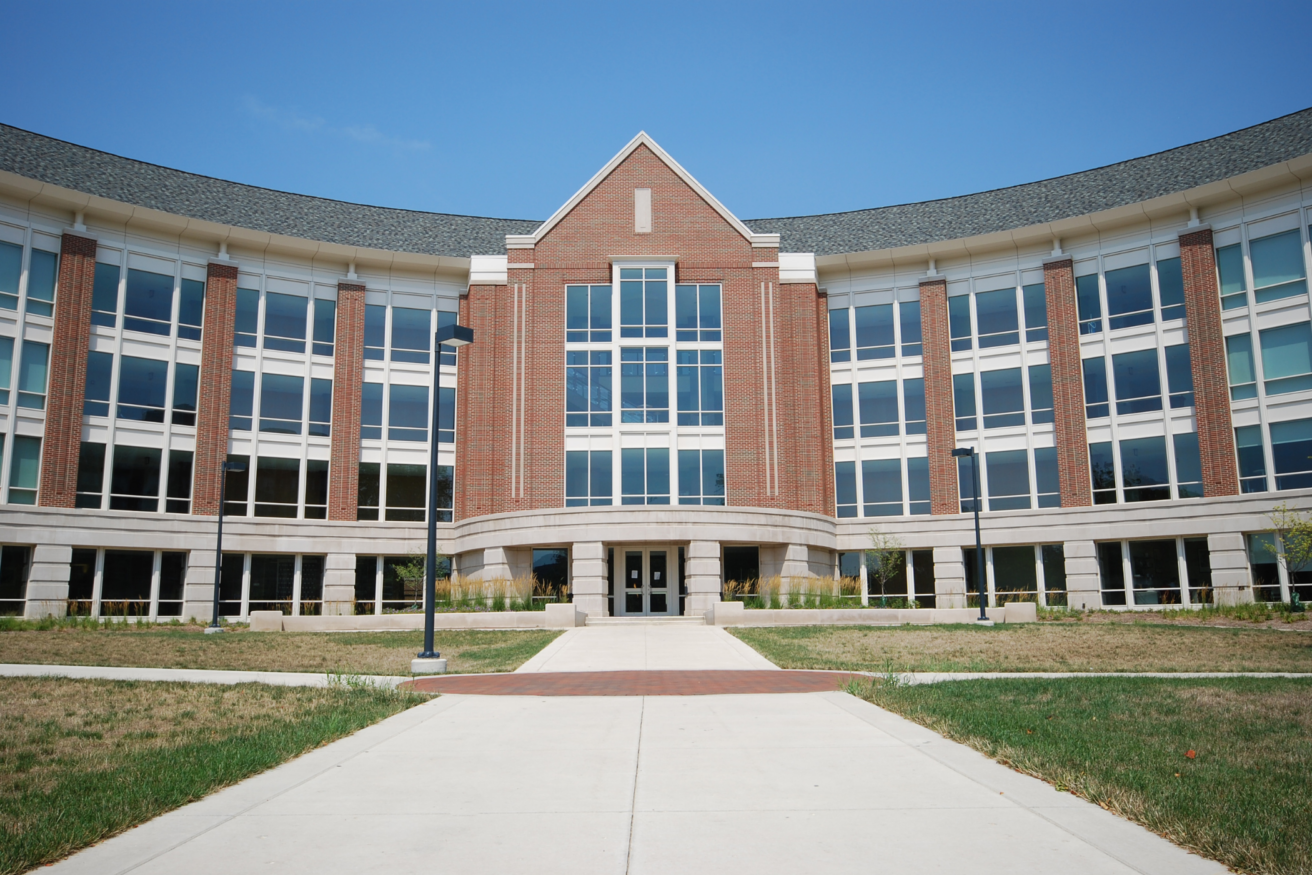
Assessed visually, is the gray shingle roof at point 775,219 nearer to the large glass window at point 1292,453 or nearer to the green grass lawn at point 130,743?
the large glass window at point 1292,453

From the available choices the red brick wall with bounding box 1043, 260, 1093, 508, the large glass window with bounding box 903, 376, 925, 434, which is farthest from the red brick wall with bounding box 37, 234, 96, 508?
the red brick wall with bounding box 1043, 260, 1093, 508

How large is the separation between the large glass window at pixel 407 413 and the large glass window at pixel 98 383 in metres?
9.33

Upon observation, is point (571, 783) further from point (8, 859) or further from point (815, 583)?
point (815, 583)

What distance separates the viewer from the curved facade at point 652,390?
3092 cm

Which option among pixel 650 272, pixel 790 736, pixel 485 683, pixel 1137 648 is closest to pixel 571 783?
pixel 790 736

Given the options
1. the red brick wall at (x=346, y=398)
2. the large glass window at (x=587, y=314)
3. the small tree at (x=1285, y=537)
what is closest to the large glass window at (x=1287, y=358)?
the small tree at (x=1285, y=537)

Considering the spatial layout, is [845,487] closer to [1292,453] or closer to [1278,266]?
[1292,453]

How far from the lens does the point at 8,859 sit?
16.4 ft

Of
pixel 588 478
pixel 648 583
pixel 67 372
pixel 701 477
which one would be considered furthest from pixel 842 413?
pixel 67 372

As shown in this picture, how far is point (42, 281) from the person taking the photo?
1232 inches

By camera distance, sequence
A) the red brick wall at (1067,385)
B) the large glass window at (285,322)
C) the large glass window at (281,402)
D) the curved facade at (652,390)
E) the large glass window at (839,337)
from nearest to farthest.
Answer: the curved facade at (652,390) → the red brick wall at (1067,385) → the large glass window at (281,402) → the large glass window at (285,322) → the large glass window at (839,337)

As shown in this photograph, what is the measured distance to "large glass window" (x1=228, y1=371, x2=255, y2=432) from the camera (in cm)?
3456

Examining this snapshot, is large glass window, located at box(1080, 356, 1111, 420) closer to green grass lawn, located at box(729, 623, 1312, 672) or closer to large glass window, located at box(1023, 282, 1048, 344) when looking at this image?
large glass window, located at box(1023, 282, 1048, 344)

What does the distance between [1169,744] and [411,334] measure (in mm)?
33174
